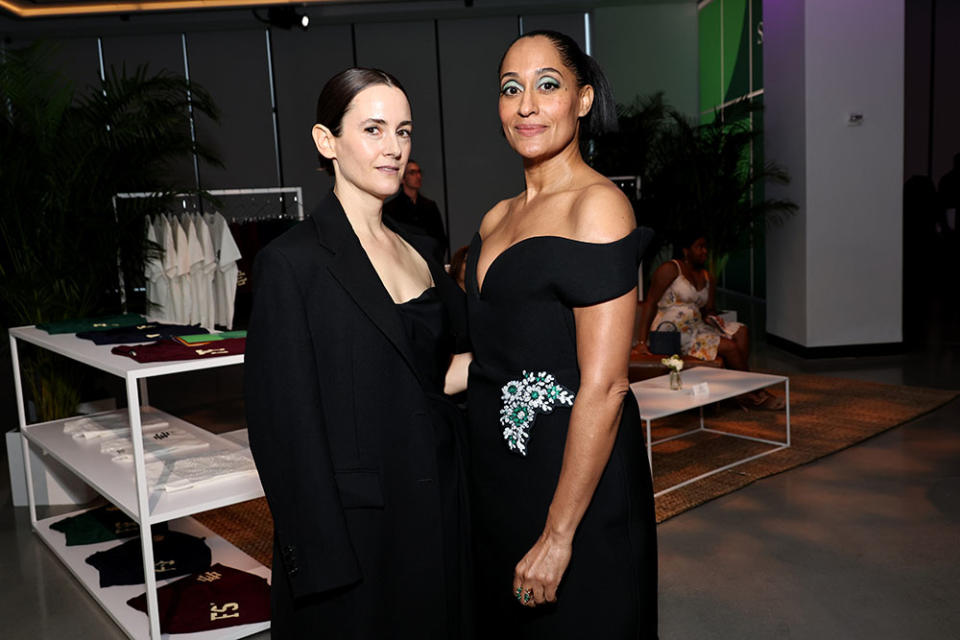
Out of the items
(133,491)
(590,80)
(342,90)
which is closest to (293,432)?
(342,90)

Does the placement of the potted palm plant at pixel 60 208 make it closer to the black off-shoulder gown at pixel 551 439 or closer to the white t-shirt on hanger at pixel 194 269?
the white t-shirt on hanger at pixel 194 269

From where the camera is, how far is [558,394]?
5.15ft

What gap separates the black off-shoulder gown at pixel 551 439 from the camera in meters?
1.53

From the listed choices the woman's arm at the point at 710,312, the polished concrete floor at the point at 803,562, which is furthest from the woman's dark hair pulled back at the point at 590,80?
the woman's arm at the point at 710,312

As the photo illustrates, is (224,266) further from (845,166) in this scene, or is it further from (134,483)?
(845,166)

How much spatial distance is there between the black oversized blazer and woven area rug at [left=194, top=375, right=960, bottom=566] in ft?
7.36

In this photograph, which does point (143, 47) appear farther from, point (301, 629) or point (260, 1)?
point (301, 629)

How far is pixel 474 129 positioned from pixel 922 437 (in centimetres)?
934

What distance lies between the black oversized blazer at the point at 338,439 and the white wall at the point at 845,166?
683 cm

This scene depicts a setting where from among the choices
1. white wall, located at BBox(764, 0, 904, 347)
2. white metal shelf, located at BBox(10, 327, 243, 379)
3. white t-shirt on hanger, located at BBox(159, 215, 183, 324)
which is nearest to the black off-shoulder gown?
white metal shelf, located at BBox(10, 327, 243, 379)

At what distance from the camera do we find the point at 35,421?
4.82 m

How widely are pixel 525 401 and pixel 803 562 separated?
8.05 ft

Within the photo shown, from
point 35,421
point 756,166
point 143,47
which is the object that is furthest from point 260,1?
point 35,421

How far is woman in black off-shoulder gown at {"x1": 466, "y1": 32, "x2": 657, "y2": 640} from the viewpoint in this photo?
152cm
